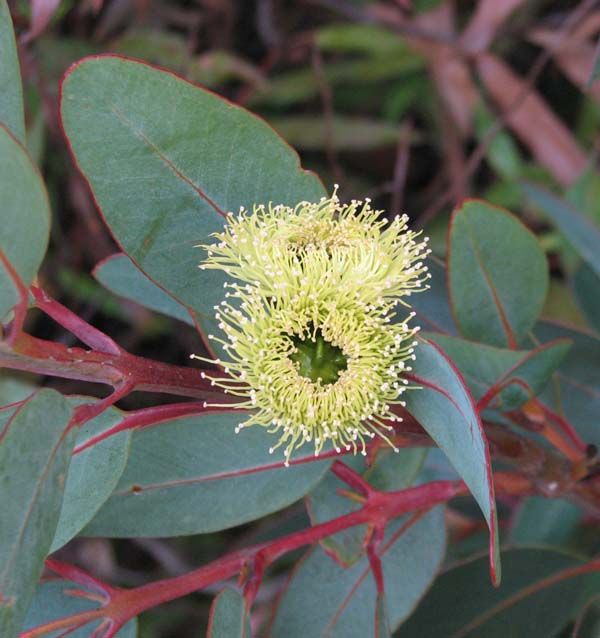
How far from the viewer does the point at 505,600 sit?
1237mm

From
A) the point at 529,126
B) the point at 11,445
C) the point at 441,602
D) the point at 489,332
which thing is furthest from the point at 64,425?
the point at 529,126

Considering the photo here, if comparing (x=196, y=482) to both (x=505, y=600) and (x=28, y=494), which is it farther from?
(x=505, y=600)

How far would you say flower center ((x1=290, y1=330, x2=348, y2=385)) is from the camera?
83 cm

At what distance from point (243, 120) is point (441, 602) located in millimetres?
777

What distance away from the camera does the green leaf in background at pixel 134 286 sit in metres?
1.09

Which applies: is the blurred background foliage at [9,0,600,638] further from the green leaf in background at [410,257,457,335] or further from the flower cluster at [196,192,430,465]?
the flower cluster at [196,192,430,465]

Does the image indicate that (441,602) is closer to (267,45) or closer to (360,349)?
(360,349)

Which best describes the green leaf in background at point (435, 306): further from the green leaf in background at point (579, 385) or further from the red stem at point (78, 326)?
the red stem at point (78, 326)

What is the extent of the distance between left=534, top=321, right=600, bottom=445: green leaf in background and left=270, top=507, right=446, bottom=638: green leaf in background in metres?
0.23

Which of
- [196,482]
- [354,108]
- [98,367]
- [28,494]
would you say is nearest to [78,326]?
[98,367]

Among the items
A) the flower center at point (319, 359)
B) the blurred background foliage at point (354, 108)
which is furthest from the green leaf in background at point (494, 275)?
the blurred background foliage at point (354, 108)

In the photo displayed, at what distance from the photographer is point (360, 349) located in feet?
2.59

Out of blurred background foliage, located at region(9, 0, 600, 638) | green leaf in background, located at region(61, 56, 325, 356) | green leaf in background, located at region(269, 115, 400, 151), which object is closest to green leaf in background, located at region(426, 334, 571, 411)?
green leaf in background, located at region(61, 56, 325, 356)

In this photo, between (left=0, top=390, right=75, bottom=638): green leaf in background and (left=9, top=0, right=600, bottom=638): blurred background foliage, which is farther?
(left=9, top=0, right=600, bottom=638): blurred background foliage
